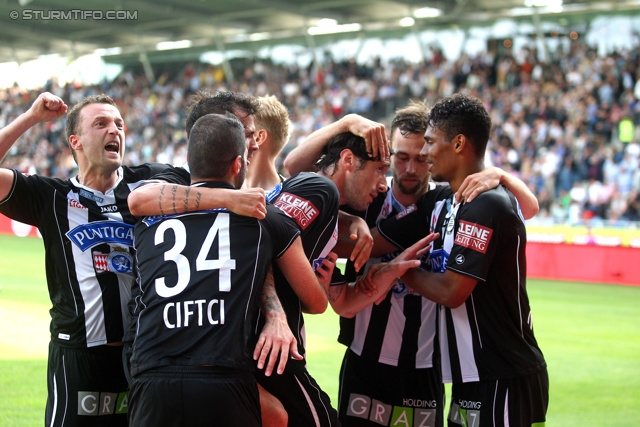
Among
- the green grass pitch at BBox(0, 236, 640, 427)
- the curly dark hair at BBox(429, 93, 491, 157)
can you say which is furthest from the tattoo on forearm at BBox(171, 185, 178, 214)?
the green grass pitch at BBox(0, 236, 640, 427)

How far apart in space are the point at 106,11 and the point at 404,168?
31874 millimetres

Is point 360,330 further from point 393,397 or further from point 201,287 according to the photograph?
point 201,287

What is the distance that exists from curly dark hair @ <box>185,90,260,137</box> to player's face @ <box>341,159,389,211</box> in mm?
715

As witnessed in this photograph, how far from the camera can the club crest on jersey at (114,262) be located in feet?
14.9

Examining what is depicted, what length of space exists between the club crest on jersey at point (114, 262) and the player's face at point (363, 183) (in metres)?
1.34

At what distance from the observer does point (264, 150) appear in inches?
202

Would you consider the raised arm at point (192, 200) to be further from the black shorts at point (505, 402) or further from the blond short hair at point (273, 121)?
the black shorts at point (505, 402)

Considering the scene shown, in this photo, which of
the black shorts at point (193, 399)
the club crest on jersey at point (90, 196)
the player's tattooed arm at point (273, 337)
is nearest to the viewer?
the black shorts at point (193, 399)

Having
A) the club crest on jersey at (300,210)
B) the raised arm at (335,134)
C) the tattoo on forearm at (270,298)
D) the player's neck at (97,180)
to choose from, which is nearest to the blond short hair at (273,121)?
the raised arm at (335,134)

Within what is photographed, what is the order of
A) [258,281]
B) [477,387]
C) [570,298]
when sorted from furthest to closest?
[570,298], [477,387], [258,281]

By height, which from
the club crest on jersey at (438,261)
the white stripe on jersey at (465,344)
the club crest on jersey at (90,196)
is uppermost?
the club crest on jersey at (90,196)

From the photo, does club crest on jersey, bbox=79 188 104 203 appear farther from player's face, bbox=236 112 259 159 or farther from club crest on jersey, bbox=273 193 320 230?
club crest on jersey, bbox=273 193 320 230

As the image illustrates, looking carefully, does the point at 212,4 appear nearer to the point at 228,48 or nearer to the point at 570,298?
the point at 228,48

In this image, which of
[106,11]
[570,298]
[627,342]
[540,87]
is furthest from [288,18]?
[627,342]
